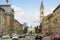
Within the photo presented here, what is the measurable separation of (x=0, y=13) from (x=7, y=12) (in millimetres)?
37419

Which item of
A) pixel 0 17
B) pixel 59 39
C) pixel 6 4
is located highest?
pixel 6 4

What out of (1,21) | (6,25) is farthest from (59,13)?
(6,25)

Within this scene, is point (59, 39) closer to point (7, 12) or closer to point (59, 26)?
point (59, 26)

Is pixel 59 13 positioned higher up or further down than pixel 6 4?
further down

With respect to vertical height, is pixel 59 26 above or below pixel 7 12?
below

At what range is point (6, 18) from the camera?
161 metres

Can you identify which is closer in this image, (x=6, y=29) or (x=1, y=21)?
(x=1, y=21)

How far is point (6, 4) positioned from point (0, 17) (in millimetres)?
38159

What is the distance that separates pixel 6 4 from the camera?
168 meters

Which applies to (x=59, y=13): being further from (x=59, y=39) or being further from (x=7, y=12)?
(x=59, y=39)

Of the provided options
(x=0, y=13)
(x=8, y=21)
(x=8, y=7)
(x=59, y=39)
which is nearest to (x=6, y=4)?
(x=8, y=7)

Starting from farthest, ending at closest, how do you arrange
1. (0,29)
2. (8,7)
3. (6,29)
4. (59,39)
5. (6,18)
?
(8,7) < (6,18) < (6,29) < (0,29) < (59,39)

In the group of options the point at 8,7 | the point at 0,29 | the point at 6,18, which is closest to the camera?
the point at 0,29

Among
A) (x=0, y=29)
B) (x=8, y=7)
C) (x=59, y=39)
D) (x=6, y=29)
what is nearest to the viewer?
(x=59, y=39)
